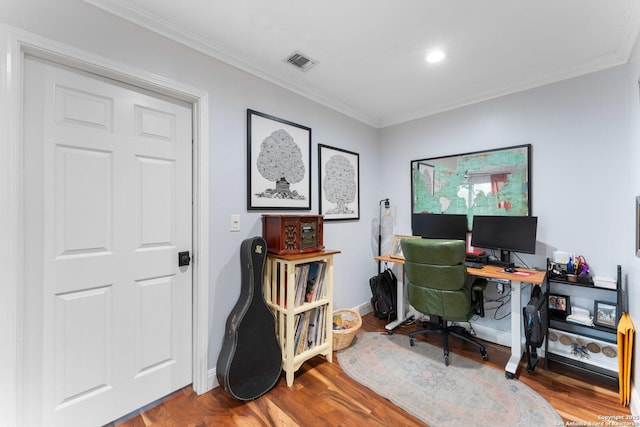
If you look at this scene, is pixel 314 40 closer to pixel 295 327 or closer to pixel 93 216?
pixel 93 216

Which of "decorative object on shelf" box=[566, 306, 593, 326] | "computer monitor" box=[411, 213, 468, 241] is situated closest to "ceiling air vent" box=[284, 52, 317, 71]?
"computer monitor" box=[411, 213, 468, 241]

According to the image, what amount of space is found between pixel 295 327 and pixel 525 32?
256 cm

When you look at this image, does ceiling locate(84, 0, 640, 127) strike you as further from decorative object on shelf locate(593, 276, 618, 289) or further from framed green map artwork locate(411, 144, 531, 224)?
decorative object on shelf locate(593, 276, 618, 289)

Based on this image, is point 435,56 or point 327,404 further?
point 435,56

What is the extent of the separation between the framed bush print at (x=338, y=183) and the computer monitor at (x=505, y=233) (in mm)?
1249

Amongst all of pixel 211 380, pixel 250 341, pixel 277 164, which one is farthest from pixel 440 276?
pixel 211 380

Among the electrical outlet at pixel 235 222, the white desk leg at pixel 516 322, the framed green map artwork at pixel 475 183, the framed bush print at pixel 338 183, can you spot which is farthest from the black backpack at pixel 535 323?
the electrical outlet at pixel 235 222

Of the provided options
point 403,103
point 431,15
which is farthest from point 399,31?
point 403,103

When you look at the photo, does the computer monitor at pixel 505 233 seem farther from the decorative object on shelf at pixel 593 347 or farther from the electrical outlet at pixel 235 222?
the electrical outlet at pixel 235 222

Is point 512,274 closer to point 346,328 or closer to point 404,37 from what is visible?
point 346,328

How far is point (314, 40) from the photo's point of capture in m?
1.87

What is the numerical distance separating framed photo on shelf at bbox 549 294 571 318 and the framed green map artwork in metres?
0.71

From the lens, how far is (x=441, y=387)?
1921 mm

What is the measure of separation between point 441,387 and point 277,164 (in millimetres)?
2083
